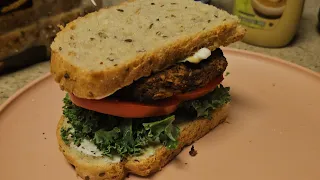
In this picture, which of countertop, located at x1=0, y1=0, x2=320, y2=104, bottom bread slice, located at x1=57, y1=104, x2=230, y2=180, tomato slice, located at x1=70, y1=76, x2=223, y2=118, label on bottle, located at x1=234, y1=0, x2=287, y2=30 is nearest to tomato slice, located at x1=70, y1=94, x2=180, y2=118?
tomato slice, located at x1=70, y1=76, x2=223, y2=118

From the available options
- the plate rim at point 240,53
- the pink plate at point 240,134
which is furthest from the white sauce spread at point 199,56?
the plate rim at point 240,53

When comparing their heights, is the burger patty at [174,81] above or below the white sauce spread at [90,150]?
above

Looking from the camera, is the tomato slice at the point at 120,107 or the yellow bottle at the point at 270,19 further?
the yellow bottle at the point at 270,19

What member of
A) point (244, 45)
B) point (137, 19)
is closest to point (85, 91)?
point (137, 19)

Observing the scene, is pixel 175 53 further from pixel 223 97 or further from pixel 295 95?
pixel 295 95

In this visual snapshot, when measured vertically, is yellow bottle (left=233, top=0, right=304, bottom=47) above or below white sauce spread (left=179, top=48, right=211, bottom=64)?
below

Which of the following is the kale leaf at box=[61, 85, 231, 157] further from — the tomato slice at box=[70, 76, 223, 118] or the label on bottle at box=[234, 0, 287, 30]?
the label on bottle at box=[234, 0, 287, 30]

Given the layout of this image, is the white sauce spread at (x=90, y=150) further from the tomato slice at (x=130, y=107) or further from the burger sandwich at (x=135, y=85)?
the tomato slice at (x=130, y=107)
